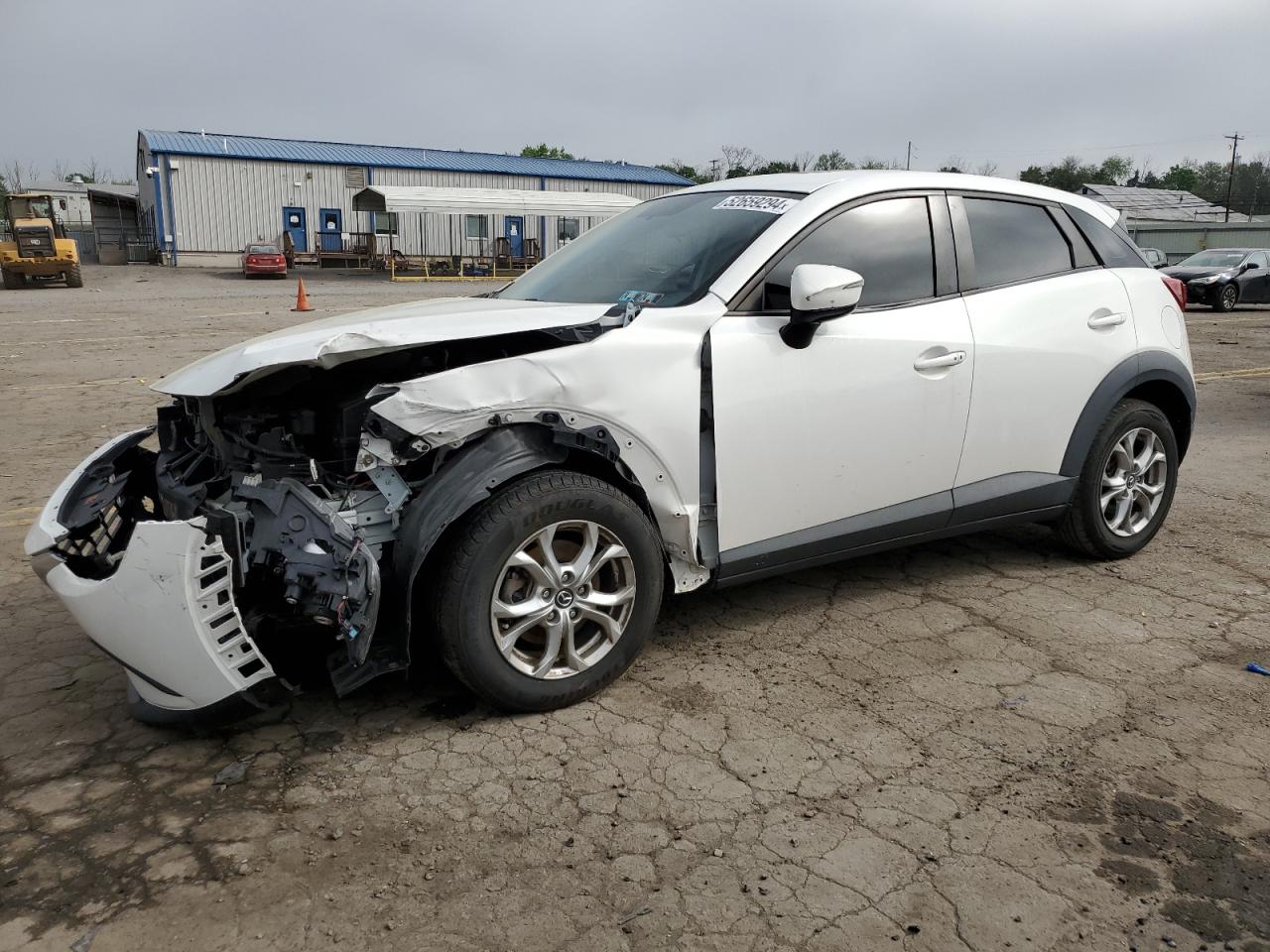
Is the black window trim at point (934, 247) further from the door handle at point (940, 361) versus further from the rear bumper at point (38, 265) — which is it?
the rear bumper at point (38, 265)

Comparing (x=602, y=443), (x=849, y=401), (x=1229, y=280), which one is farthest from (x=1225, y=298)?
(x=602, y=443)

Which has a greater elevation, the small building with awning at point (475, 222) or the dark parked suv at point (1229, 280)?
the small building with awning at point (475, 222)

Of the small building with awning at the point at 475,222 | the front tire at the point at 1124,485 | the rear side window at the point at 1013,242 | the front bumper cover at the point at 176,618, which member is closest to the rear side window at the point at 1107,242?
the rear side window at the point at 1013,242

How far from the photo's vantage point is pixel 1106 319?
4.33m

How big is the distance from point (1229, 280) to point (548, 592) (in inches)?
916

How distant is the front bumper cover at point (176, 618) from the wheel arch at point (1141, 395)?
346 cm

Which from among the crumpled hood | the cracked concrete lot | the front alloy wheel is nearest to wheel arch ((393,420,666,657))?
the front alloy wheel

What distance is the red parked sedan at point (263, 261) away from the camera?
3303 centimetres

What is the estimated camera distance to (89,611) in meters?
2.81

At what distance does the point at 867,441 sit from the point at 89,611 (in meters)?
2.67

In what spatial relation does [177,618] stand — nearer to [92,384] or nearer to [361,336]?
[361,336]

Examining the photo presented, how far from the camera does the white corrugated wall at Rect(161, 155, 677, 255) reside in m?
39.3

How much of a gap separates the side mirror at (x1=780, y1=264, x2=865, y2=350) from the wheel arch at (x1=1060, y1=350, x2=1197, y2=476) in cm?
153

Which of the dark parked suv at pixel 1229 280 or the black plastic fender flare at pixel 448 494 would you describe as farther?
the dark parked suv at pixel 1229 280
